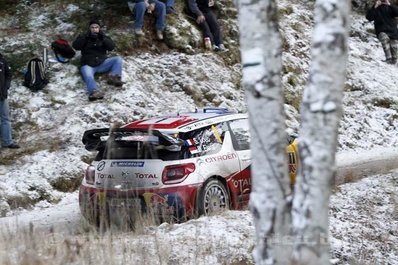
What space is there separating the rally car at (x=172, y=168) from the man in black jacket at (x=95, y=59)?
15.5ft

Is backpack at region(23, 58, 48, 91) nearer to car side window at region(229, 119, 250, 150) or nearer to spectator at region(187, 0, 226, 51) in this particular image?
spectator at region(187, 0, 226, 51)

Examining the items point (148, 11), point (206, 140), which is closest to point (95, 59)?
point (148, 11)

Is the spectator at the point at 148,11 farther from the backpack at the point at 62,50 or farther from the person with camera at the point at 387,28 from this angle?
the person with camera at the point at 387,28

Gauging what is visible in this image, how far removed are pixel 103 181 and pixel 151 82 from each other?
6.45 m

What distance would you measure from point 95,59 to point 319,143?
11.0 metres

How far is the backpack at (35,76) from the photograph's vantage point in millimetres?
13641

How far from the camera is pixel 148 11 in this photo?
614 inches

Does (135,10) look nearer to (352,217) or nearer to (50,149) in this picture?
(50,149)

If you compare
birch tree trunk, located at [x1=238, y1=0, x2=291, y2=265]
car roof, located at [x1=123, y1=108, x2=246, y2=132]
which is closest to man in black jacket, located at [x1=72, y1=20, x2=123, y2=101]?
car roof, located at [x1=123, y1=108, x2=246, y2=132]

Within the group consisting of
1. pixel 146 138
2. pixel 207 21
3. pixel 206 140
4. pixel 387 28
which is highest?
pixel 207 21

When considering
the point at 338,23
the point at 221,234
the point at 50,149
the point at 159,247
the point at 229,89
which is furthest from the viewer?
the point at 229,89

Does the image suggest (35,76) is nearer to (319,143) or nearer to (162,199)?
(162,199)

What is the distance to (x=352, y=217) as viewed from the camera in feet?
28.2

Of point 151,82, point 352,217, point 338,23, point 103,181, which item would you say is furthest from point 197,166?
point 151,82
